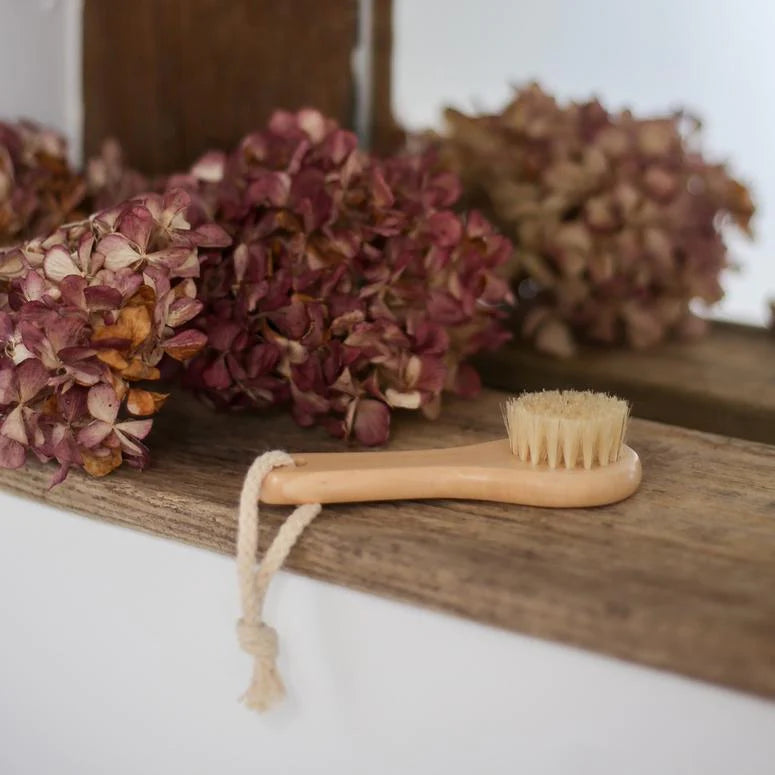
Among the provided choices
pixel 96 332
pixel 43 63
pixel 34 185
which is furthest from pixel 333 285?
pixel 43 63

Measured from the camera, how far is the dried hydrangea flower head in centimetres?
78

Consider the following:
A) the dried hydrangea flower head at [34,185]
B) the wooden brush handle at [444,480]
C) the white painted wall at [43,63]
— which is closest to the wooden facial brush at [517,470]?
the wooden brush handle at [444,480]

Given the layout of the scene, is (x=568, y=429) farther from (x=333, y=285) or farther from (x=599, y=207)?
(x=599, y=207)

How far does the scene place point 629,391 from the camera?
0.81 m

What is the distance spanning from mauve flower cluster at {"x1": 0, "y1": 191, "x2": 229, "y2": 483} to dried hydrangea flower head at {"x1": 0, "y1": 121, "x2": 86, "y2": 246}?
0.18m

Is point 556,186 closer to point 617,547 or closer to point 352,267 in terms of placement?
point 352,267

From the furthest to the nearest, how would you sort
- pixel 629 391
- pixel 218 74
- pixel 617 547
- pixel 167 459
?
pixel 218 74 < pixel 629 391 < pixel 167 459 < pixel 617 547

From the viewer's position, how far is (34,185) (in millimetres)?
795

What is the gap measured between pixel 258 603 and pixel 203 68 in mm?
662

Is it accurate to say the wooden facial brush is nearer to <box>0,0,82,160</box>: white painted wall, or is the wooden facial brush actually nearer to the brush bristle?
the brush bristle

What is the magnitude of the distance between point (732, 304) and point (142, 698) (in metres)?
0.75

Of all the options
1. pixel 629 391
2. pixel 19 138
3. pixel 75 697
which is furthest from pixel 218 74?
pixel 75 697

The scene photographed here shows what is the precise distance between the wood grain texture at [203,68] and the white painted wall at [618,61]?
0.25ft

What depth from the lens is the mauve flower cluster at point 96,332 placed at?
571 mm
